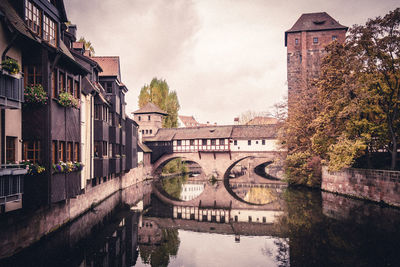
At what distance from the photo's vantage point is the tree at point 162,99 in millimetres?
57812

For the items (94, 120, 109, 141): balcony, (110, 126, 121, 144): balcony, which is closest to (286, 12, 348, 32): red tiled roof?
(110, 126, 121, 144): balcony

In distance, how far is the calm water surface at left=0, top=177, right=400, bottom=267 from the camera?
11.5 metres

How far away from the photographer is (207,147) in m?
42.9

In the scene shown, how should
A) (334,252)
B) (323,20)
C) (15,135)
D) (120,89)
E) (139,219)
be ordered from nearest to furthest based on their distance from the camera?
(15,135) < (334,252) < (139,219) < (120,89) < (323,20)

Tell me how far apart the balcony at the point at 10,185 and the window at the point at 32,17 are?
18.0 feet

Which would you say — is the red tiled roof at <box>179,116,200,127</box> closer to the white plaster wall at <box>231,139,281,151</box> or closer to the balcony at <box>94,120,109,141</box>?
the white plaster wall at <box>231,139,281,151</box>

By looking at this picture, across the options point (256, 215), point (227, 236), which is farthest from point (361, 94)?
point (227, 236)

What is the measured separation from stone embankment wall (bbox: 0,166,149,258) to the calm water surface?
0.33 m

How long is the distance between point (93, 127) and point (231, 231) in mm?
10597

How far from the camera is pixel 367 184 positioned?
70.4 ft

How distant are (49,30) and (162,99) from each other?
44858 mm

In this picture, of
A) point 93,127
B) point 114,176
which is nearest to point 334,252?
point 93,127

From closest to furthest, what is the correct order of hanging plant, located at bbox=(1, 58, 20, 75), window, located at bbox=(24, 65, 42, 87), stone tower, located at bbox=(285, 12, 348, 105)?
hanging plant, located at bbox=(1, 58, 20, 75) < window, located at bbox=(24, 65, 42, 87) < stone tower, located at bbox=(285, 12, 348, 105)

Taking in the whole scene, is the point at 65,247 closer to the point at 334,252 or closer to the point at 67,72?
the point at 67,72
